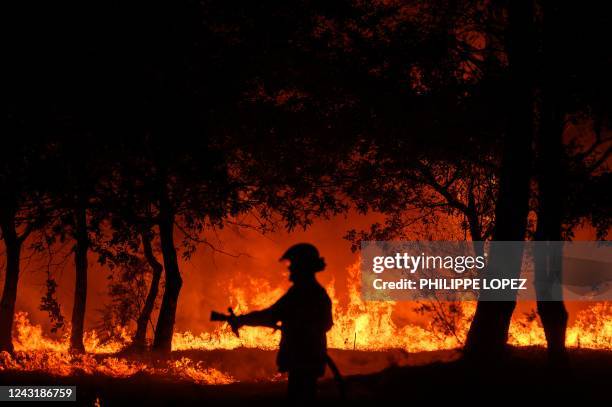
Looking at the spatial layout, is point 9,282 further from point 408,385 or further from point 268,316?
point 268,316

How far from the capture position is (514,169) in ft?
43.7

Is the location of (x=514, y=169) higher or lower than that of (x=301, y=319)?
higher

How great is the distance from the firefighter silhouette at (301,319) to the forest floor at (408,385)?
66.0 inches

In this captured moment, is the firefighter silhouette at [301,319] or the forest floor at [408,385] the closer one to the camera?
the firefighter silhouette at [301,319]

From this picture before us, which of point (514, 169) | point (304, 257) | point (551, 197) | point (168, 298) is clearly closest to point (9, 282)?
point (168, 298)

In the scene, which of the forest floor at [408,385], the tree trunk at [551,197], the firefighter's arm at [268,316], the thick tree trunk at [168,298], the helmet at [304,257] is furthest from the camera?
the thick tree trunk at [168,298]

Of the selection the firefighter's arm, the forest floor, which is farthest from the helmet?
the forest floor

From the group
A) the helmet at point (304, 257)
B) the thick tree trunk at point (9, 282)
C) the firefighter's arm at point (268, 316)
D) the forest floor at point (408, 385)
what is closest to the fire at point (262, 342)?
the thick tree trunk at point (9, 282)

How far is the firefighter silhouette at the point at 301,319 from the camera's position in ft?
24.3

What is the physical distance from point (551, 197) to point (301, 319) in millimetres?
7549

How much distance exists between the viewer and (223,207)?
17078mm

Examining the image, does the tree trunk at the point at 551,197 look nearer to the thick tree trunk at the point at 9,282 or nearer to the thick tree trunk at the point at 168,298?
the thick tree trunk at the point at 168,298

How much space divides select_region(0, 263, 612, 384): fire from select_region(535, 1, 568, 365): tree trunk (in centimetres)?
255

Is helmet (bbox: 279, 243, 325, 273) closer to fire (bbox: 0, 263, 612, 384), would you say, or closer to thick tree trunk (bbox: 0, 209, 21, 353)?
fire (bbox: 0, 263, 612, 384)
